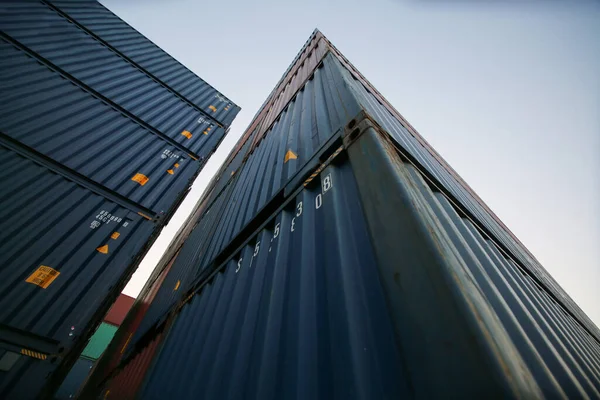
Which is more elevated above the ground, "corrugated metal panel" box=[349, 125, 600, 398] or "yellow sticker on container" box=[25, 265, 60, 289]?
"yellow sticker on container" box=[25, 265, 60, 289]

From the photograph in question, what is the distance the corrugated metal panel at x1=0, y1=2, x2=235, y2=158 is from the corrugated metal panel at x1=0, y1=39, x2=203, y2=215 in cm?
47

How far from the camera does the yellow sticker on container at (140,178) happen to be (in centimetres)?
652

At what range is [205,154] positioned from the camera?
28.6 ft

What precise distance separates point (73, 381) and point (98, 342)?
427 cm

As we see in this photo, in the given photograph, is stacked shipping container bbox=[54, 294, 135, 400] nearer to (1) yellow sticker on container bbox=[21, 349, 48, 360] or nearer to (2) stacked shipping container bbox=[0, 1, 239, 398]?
(2) stacked shipping container bbox=[0, 1, 239, 398]

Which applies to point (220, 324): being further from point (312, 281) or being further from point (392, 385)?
point (392, 385)

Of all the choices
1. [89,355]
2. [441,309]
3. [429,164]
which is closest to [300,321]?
[441,309]

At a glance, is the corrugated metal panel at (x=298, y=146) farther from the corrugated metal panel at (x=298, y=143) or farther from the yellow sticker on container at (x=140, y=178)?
the yellow sticker on container at (x=140, y=178)

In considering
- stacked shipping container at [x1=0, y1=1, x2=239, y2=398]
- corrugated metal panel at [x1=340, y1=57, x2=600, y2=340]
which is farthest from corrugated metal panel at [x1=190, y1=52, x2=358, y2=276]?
stacked shipping container at [x1=0, y1=1, x2=239, y2=398]

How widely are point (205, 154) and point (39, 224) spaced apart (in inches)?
183

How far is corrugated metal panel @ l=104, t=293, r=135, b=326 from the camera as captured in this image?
2309 centimetres

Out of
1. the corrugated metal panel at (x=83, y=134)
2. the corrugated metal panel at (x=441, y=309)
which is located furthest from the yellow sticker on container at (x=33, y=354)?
the corrugated metal panel at (x=441, y=309)

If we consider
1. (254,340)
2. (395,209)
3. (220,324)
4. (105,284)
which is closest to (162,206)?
(105,284)

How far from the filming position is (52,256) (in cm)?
477
